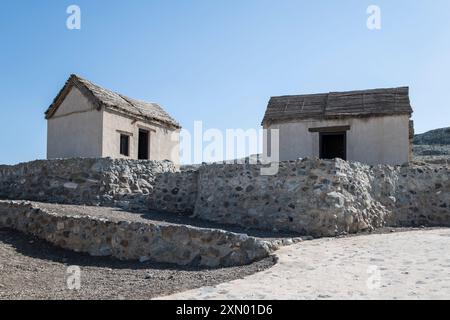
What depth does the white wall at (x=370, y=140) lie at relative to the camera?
17031mm

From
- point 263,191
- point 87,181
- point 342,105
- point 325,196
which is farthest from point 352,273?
point 342,105

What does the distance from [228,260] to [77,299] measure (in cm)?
343

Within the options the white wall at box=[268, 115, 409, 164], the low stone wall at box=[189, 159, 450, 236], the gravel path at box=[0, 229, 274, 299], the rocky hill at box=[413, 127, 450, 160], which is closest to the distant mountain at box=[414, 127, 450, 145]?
the rocky hill at box=[413, 127, 450, 160]

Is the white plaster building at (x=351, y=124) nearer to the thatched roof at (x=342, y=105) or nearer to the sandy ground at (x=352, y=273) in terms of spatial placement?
the thatched roof at (x=342, y=105)

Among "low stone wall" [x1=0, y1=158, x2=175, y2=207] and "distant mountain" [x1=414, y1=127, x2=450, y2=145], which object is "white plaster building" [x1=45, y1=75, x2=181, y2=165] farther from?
"distant mountain" [x1=414, y1=127, x2=450, y2=145]

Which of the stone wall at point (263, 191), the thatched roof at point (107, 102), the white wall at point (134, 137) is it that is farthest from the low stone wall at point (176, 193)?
the thatched roof at point (107, 102)

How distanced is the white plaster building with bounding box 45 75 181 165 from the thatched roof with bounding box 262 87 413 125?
5.68m

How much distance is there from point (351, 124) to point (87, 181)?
35.5ft

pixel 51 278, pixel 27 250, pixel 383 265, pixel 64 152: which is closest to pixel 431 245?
pixel 383 265

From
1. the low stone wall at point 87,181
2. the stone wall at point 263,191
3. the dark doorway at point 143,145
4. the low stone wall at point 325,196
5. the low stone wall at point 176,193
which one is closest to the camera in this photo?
the low stone wall at point 325,196

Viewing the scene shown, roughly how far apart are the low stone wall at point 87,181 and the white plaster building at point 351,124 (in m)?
6.07

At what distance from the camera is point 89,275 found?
336 inches

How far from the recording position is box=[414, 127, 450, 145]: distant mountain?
35.5 metres

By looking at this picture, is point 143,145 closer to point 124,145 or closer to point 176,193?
point 124,145
